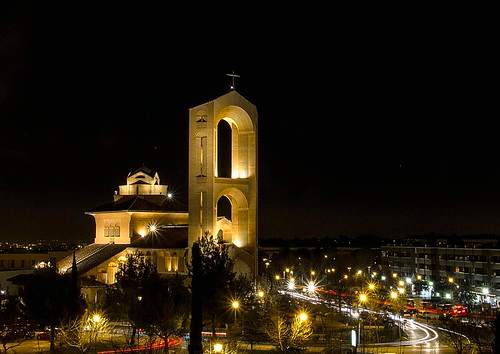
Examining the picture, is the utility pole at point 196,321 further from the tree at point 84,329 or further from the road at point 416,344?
the road at point 416,344

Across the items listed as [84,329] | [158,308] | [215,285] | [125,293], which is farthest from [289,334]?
[125,293]

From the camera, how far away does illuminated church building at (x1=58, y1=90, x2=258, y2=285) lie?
53.8m

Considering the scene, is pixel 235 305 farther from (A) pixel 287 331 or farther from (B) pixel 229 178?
(B) pixel 229 178

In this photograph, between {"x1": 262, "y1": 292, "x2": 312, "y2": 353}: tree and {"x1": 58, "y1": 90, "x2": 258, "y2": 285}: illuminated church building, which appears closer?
{"x1": 262, "y1": 292, "x2": 312, "y2": 353}: tree

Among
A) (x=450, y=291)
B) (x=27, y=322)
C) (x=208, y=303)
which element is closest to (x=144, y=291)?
(x=208, y=303)

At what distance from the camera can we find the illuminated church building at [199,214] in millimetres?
53812

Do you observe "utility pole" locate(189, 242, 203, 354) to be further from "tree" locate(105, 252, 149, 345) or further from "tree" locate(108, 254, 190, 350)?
"tree" locate(105, 252, 149, 345)

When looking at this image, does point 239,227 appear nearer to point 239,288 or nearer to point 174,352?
point 239,288

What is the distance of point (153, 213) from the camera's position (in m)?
62.7

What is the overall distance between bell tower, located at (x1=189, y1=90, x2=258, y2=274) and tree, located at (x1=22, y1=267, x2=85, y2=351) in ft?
55.3

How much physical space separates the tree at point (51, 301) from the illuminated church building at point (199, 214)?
42.9ft

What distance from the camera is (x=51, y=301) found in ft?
121

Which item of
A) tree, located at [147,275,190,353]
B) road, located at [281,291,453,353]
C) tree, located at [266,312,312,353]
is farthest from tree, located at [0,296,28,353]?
road, located at [281,291,453,353]

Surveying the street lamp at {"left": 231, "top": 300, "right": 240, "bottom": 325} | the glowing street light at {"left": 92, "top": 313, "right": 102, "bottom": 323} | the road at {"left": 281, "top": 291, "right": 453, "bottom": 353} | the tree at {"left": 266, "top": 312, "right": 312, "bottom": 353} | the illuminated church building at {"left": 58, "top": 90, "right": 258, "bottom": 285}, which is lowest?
the road at {"left": 281, "top": 291, "right": 453, "bottom": 353}
